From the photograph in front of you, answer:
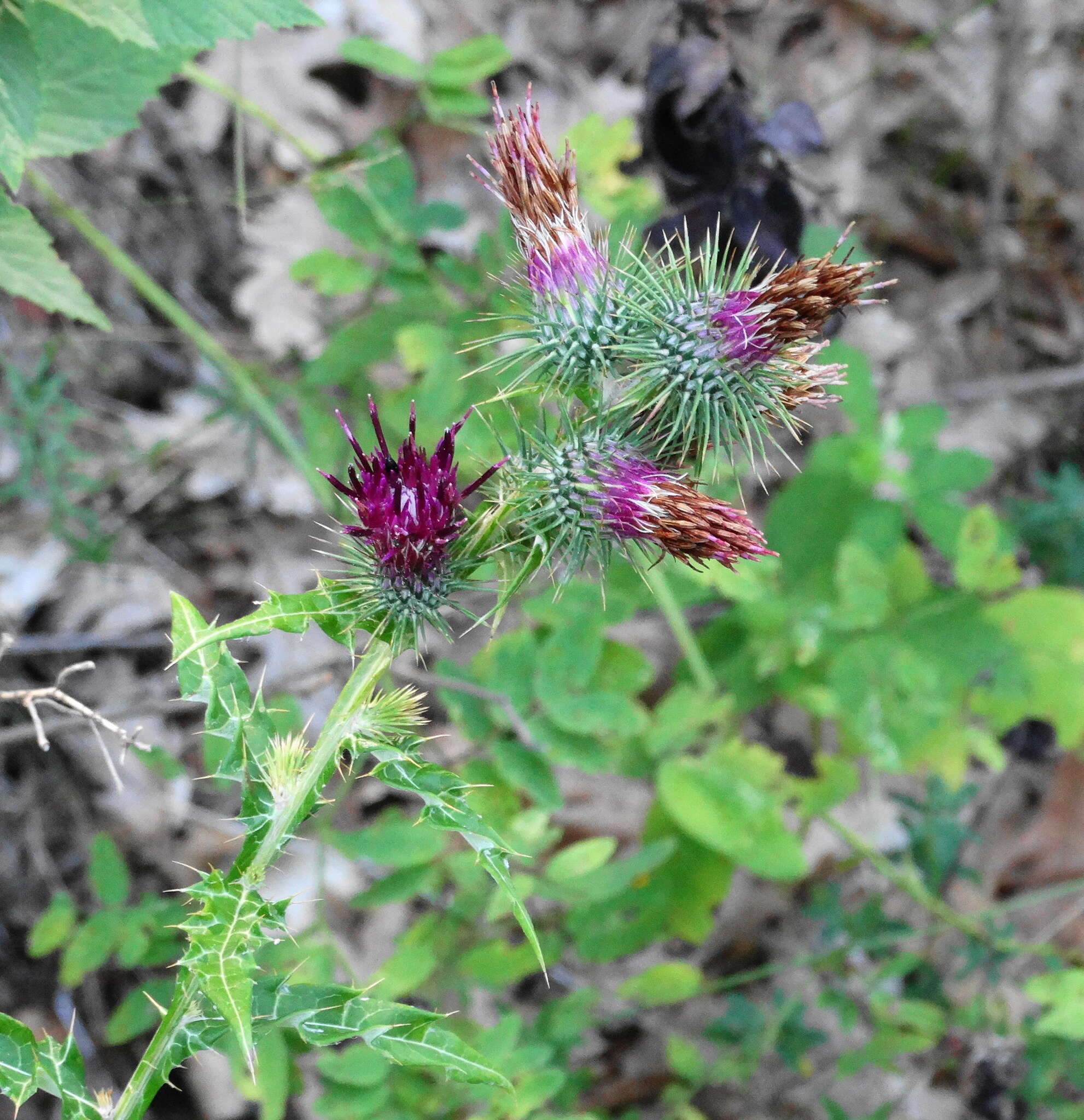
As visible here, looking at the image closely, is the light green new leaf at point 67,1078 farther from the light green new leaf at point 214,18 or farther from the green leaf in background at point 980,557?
the green leaf in background at point 980,557

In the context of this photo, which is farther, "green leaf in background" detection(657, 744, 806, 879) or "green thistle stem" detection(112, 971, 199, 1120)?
"green leaf in background" detection(657, 744, 806, 879)

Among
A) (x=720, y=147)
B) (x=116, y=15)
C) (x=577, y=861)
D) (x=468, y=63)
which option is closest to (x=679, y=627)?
(x=577, y=861)

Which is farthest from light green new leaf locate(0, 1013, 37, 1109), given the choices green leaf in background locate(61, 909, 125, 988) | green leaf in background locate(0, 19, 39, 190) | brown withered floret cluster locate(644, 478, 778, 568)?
green leaf in background locate(0, 19, 39, 190)

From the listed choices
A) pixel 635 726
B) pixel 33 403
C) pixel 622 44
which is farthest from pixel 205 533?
pixel 622 44

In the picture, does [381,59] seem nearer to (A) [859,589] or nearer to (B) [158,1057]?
(A) [859,589]

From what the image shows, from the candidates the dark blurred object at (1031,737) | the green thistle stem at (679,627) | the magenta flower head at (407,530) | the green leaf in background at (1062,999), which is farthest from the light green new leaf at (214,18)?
the dark blurred object at (1031,737)

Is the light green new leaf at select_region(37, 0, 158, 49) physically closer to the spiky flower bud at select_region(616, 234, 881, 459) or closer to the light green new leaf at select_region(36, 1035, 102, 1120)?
the spiky flower bud at select_region(616, 234, 881, 459)

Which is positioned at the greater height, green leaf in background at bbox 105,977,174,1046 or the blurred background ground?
the blurred background ground

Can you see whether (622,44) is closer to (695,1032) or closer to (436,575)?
(436,575)
